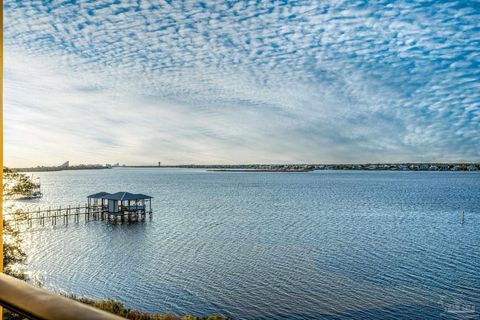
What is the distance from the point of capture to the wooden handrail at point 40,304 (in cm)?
97

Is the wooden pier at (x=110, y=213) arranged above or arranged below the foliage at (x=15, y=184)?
below

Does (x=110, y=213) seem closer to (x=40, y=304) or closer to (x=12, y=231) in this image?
(x=12, y=231)

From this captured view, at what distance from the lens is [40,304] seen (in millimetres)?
1083

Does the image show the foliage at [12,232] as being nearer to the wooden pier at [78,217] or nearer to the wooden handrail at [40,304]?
the wooden handrail at [40,304]

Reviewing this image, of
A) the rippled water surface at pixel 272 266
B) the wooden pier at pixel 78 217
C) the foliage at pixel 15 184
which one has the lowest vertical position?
the rippled water surface at pixel 272 266

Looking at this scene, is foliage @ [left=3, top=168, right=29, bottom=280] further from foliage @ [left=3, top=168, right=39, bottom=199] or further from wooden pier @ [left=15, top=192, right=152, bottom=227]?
wooden pier @ [left=15, top=192, right=152, bottom=227]

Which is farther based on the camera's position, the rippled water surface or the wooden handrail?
the rippled water surface

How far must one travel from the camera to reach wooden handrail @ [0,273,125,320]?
0.97 metres

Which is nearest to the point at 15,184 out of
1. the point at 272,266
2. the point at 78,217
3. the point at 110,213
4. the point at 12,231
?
the point at 12,231

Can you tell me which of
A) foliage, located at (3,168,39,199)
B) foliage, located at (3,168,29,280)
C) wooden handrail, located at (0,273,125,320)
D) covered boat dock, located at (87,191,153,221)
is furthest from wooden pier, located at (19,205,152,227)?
wooden handrail, located at (0,273,125,320)

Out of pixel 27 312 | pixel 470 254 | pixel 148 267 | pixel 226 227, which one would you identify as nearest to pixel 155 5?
pixel 27 312

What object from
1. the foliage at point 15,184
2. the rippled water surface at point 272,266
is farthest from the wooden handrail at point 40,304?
the foliage at point 15,184

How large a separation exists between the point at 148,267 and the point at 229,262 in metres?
5.10

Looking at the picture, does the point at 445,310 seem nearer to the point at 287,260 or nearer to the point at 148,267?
the point at 287,260
